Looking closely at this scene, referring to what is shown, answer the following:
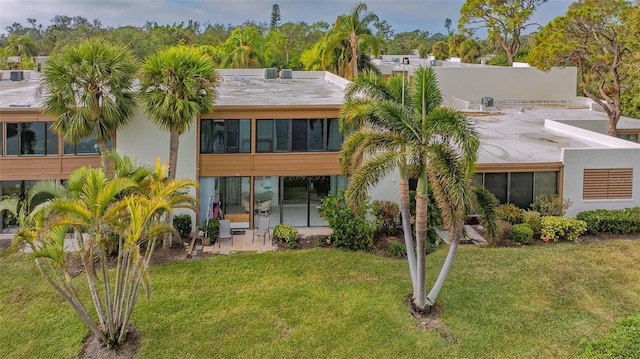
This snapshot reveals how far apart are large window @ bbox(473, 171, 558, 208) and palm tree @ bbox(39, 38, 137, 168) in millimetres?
12267

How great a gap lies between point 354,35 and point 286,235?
17623 mm

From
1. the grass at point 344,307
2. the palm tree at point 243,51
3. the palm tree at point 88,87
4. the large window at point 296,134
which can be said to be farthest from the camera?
the palm tree at point 243,51

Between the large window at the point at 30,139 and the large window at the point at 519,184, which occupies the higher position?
the large window at the point at 30,139

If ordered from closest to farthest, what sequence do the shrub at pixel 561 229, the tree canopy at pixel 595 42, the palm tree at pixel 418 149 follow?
1. the palm tree at pixel 418 149
2. the shrub at pixel 561 229
3. the tree canopy at pixel 595 42

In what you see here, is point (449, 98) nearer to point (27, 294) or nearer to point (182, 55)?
point (182, 55)

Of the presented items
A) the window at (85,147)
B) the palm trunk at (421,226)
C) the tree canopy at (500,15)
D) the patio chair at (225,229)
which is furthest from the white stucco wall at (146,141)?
the tree canopy at (500,15)

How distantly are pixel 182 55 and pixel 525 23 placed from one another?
36040mm

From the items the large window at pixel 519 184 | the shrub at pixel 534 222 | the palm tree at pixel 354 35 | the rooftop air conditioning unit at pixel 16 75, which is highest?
the palm tree at pixel 354 35

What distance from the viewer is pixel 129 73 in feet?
46.4

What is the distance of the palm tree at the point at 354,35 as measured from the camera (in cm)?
2917

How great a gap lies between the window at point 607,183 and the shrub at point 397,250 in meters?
7.49

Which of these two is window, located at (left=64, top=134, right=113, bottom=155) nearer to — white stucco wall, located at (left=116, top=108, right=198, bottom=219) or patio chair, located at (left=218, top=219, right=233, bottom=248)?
white stucco wall, located at (left=116, top=108, right=198, bottom=219)

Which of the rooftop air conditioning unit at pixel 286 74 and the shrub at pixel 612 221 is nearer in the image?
the shrub at pixel 612 221

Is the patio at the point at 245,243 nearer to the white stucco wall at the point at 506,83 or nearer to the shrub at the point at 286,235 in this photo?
the shrub at the point at 286,235
